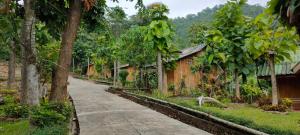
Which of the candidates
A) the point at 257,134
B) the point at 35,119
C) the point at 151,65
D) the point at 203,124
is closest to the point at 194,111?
the point at 203,124

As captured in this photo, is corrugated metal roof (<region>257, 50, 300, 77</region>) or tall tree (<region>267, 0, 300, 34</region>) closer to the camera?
tall tree (<region>267, 0, 300, 34</region>)

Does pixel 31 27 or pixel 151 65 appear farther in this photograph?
pixel 151 65

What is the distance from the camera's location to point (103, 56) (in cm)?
3956

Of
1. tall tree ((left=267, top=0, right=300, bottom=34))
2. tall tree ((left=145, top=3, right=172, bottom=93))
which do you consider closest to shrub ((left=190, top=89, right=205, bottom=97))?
tall tree ((left=145, top=3, right=172, bottom=93))

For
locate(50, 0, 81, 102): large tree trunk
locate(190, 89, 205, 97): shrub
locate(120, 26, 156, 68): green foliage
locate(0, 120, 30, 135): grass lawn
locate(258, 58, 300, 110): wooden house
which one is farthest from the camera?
locate(120, 26, 156, 68): green foliage

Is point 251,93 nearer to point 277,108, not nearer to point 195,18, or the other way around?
point 277,108

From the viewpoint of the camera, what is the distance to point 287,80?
1759 cm

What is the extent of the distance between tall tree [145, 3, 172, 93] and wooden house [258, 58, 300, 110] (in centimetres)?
564

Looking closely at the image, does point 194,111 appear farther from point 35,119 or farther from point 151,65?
point 151,65

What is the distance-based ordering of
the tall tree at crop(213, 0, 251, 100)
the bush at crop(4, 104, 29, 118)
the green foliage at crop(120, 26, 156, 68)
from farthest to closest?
1. the green foliage at crop(120, 26, 156, 68)
2. the tall tree at crop(213, 0, 251, 100)
3. the bush at crop(4, 104, 29, 118)

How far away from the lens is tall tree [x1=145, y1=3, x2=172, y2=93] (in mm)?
20391

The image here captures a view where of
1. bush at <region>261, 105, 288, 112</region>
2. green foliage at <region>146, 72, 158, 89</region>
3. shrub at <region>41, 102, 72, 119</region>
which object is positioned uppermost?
green foliage at <region>146, 72, 158, 89</region>

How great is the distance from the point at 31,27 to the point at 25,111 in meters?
4.96

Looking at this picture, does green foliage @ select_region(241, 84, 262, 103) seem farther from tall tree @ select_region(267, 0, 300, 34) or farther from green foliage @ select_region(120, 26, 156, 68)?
tall tree @ select_region(267, 0, 300, 34)
